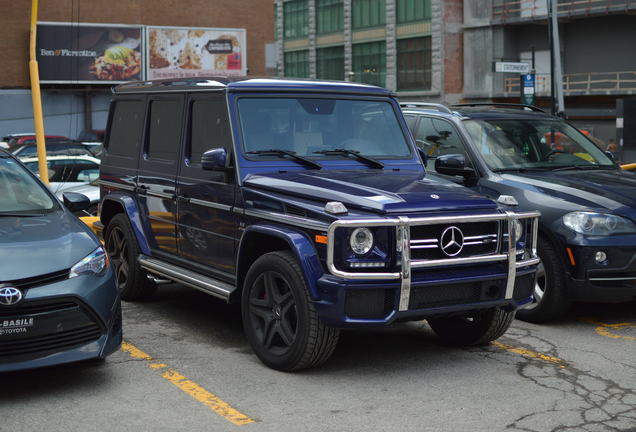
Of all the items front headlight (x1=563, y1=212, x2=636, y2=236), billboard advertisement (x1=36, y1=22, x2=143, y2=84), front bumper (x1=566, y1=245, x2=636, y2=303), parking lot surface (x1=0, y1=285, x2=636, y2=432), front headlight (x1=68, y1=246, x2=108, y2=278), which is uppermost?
billboard advertisement (x1=36, y1=22, x2=143, y2=84)

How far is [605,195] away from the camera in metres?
8.13

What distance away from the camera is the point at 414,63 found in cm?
5938

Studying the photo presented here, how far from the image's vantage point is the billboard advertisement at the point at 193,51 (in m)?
51.8

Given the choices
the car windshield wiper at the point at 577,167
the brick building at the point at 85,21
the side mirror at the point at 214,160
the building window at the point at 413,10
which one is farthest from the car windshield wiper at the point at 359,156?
the building window at the point at 413,10

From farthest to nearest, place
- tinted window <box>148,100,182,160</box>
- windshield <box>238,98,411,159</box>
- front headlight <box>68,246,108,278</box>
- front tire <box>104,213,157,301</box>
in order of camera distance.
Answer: front tire <box>104,213,157,301</box>
tinted window <box>148,100,182,160</box>
windshield <box>238,98,411,159</box>
front headlight <box>68,246,108,278</box>

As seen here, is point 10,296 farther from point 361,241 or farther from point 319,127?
point 319,127

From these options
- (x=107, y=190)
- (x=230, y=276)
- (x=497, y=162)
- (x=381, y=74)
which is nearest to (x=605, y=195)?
(x=497, y=162)

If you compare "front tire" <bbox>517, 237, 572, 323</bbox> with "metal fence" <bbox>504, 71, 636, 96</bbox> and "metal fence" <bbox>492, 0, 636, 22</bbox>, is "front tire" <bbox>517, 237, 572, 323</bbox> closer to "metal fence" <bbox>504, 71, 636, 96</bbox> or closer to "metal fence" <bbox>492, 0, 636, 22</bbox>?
"metal fence" <bbox>504, 71, 636, 96</bbox>

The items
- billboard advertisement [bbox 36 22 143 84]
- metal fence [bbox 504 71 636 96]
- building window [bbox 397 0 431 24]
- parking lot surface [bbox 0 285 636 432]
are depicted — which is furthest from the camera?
building window [bbox 397 0 431 24]

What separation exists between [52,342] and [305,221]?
1790mm

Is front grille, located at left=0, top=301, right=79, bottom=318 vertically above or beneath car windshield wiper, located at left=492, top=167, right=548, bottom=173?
beneath

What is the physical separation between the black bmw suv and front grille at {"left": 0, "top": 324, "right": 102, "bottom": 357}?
10.0 feet

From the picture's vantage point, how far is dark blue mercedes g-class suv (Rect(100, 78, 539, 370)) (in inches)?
238

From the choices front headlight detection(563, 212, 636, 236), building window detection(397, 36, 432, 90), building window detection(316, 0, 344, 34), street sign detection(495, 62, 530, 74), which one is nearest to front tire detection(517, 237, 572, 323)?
front headlight detection(563, 212, 636, 236)
